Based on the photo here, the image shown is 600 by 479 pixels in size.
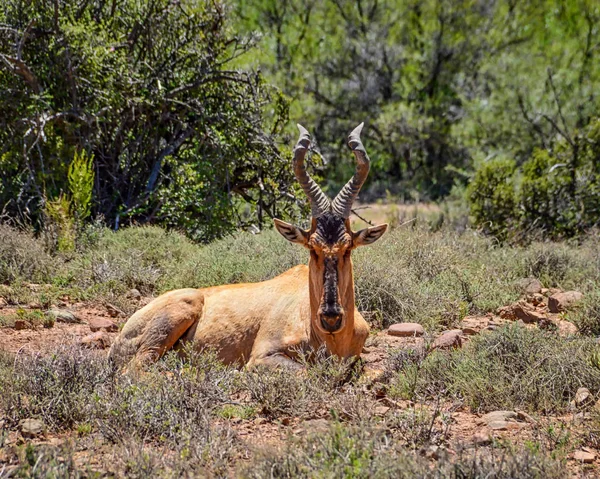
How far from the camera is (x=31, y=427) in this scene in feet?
17.1

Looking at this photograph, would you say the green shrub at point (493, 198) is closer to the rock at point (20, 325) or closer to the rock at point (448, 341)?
the rock at point (448, 341)

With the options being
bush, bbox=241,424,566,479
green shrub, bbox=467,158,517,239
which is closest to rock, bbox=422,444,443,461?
bush, bbox=241,424,566,479

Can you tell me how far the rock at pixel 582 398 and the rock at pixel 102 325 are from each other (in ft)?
15.8

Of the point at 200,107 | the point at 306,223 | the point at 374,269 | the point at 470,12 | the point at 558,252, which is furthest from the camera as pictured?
the point at 470,12

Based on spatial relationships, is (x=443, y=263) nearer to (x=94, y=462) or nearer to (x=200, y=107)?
(x=200, y=107)

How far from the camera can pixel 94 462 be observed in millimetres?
4664

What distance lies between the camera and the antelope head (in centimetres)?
636

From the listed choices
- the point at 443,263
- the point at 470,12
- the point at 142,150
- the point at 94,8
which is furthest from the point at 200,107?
the point at 470,12

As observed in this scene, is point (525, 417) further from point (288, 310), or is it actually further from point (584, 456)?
point (288, 310)

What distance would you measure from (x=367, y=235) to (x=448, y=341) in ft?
4.53

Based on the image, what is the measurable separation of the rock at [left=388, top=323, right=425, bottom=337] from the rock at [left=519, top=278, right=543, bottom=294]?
237cm

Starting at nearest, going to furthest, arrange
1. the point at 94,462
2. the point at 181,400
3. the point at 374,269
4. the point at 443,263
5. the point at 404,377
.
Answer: the point at 94,462, the point at 181,400, the point at 404,377, the point at 374,269, the point at 443,263

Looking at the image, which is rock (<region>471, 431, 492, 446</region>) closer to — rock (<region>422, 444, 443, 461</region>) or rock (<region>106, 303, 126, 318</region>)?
rock (<region>422, 444, 443, 461</region>)

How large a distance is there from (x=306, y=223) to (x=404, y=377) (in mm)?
5616
